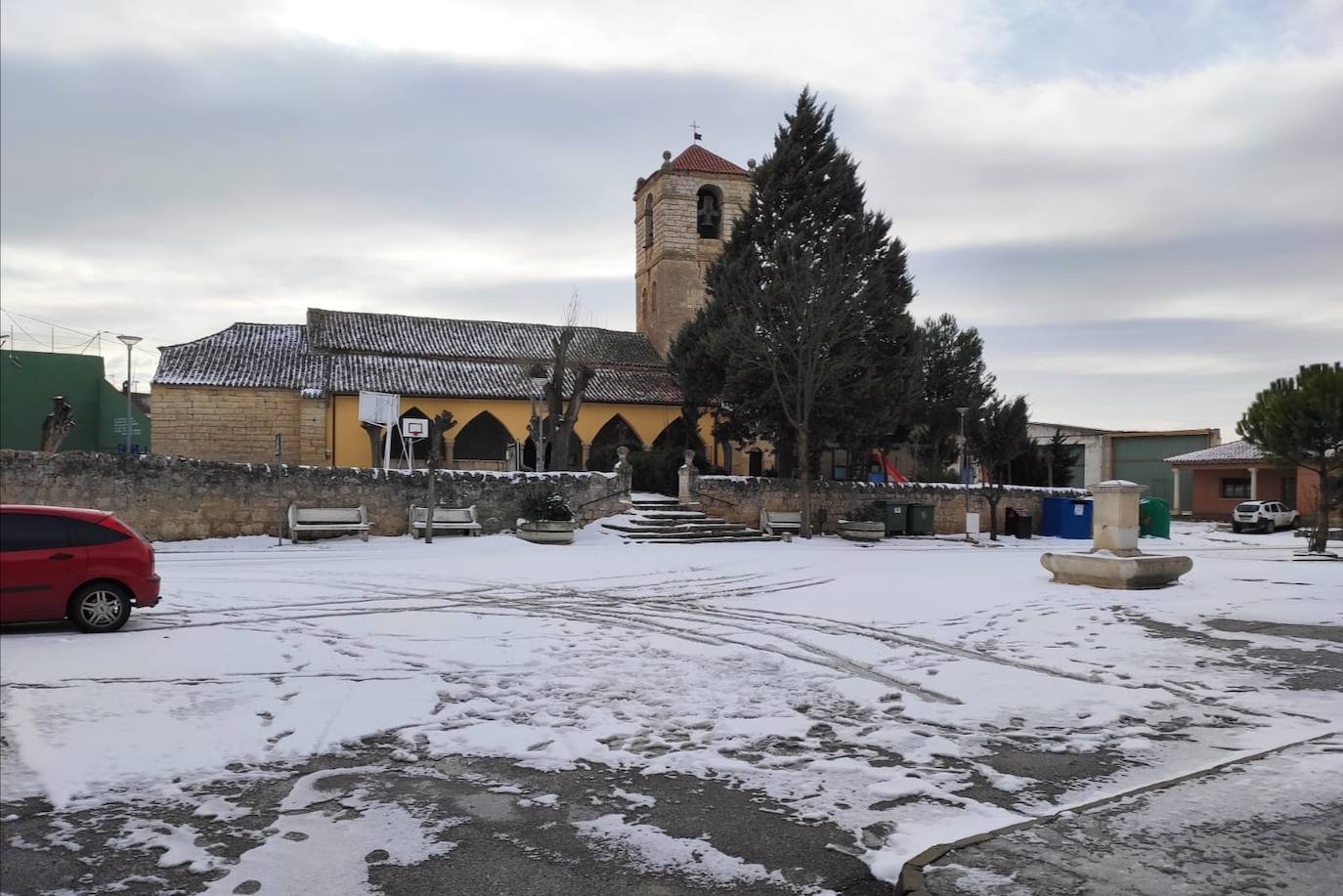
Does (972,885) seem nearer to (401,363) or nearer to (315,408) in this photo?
(315,408)

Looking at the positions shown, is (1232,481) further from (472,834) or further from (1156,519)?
(472,834)

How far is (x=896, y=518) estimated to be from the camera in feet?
87.9

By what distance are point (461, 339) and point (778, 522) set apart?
2018 cm

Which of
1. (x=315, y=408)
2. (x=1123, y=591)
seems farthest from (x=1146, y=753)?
(x=315, y=408)

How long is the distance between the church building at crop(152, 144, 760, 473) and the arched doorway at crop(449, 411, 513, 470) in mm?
50

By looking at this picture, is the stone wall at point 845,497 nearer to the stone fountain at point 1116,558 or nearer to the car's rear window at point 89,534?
the stone fountain at point 1116,558

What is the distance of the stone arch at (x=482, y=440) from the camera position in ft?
120

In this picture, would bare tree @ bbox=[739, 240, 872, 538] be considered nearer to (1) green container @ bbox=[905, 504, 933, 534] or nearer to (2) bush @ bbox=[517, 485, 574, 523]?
(1) green container @ bbox=[905, 504, 933, 534]

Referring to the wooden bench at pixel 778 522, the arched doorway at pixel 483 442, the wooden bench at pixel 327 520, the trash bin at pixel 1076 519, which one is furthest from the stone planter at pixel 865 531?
the arched doorway at pixel 483 442

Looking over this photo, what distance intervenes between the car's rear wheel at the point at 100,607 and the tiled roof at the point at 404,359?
26939mm

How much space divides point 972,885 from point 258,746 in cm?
384

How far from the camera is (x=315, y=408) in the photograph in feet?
111

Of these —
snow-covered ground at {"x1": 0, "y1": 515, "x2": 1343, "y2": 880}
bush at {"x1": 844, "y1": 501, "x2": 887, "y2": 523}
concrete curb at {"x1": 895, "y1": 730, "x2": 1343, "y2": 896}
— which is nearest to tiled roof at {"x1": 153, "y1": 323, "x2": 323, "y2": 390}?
bush at {"x1": 844, "y1": 501, "x2": 887, "y2": 523}

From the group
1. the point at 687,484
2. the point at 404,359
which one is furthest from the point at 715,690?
the point at 404,359
